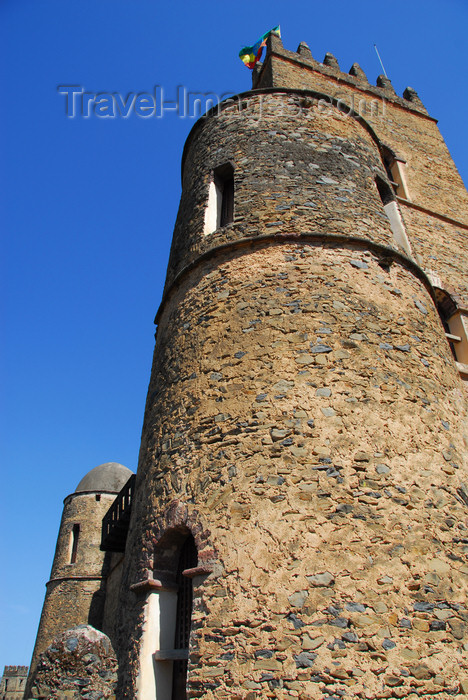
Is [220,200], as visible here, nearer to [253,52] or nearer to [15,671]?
[253,52]

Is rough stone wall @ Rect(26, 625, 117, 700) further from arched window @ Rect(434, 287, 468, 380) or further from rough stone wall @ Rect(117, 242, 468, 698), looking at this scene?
arched window @ Rect(434, 287, 468, 380)

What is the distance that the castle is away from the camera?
3.90 meters

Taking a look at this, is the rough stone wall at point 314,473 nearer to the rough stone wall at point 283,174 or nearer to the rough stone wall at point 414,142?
the rough stone wall at point 283,174

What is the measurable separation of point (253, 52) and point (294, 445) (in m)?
10.9

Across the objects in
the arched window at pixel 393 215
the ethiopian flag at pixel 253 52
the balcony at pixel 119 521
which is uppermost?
the ethiopian flag at pixel 253 52

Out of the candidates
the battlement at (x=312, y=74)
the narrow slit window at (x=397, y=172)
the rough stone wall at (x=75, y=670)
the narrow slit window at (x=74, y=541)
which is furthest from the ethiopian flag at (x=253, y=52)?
the narrow slit window at (x=74, y=541)

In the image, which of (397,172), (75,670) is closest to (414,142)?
(397,172)

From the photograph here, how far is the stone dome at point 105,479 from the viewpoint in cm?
1824

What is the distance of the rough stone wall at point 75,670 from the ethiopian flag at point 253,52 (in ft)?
41.4

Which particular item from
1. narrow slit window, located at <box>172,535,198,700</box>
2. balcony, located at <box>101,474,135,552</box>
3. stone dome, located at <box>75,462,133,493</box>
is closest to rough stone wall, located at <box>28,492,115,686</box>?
stone dome, located at <box>75,462,133,493</box>

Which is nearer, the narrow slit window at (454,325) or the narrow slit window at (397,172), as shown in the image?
the narrow slit window at (454,325)

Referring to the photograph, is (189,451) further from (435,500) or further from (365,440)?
(435,500)

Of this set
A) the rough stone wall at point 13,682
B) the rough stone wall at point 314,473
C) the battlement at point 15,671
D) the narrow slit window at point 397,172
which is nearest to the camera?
the rough stone wall at point 314,473

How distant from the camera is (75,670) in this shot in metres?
3.14
